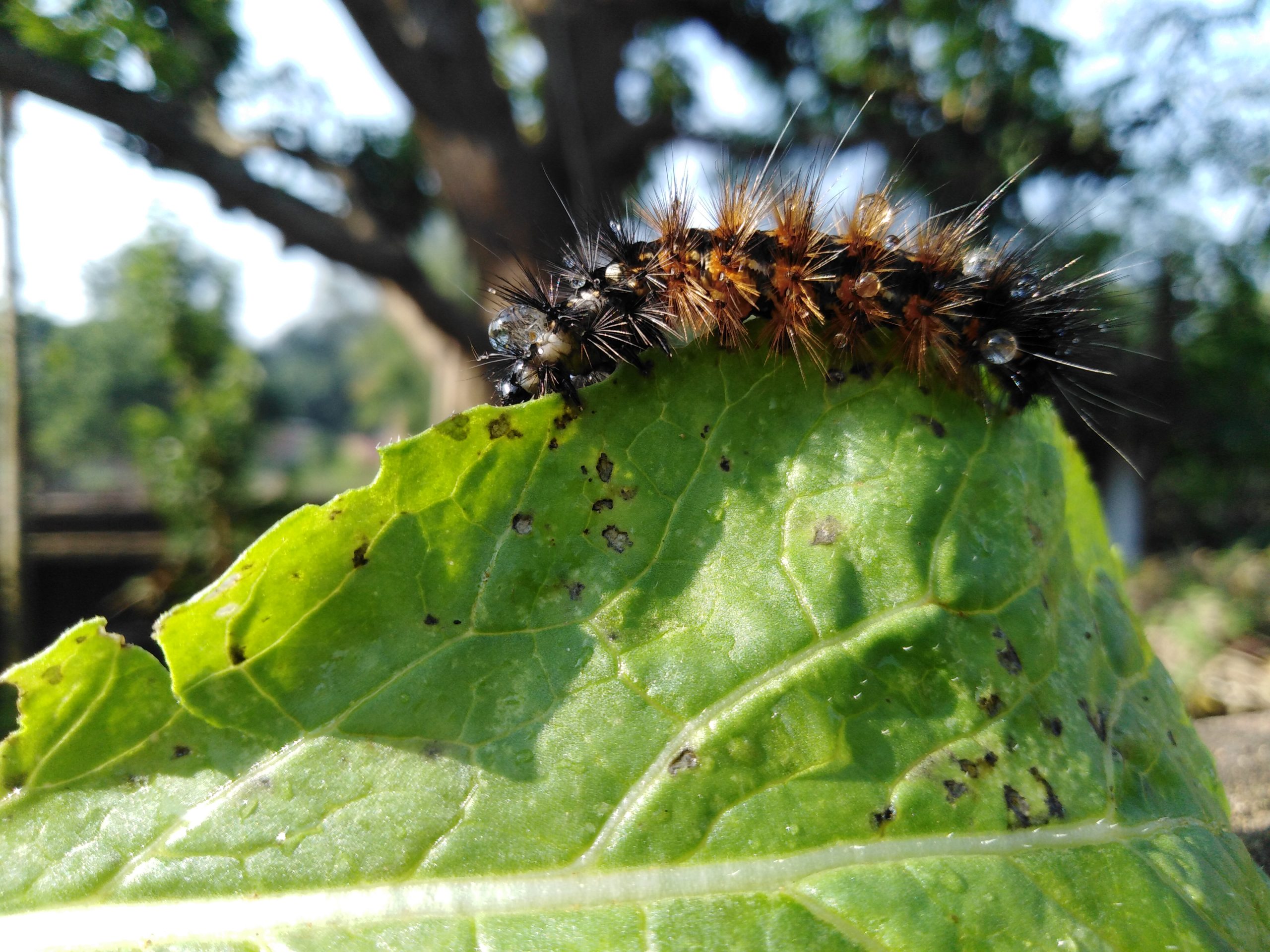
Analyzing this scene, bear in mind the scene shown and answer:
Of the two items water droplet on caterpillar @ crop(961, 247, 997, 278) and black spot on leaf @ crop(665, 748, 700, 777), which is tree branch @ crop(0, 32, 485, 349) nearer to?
water droplet on caterpillar @ crop(961, 247, 997, 278)

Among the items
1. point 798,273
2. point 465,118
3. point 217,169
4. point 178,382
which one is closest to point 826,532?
point 798,273

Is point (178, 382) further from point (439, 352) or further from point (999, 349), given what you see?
point (999, 349)

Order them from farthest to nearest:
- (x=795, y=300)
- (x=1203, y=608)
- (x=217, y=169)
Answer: (x=1203, y=608), (x=217, y=169), (x=795, y=300)

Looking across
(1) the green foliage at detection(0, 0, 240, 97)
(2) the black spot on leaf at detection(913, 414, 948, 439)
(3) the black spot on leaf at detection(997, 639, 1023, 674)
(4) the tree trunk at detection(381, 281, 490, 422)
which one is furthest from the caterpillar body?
(4) the tree trunk at detection(381, 281, 490, 422)

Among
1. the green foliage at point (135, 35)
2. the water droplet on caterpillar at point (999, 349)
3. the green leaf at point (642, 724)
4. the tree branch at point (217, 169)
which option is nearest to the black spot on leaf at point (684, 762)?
the green leaf at point (642, 724)

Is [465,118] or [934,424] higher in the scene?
[465,118]

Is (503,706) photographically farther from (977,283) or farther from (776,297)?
(977,283)
